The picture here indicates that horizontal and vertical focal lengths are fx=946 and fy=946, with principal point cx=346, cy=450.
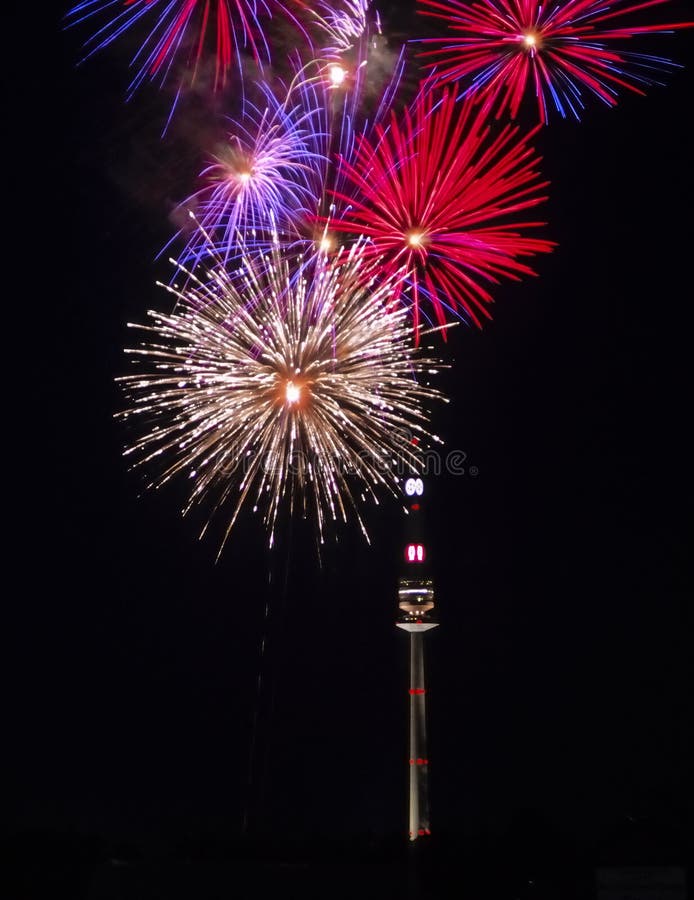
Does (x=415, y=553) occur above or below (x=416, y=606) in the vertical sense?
above

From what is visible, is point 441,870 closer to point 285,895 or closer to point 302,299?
point 285,895

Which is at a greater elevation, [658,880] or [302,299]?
[302,299]

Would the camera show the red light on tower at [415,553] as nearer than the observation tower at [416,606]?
No

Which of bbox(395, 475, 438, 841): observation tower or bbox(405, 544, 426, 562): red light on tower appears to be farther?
bbox(405, 544, 426, 562): red light on tower

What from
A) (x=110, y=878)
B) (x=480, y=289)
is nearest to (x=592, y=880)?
(x=110, y=878)
